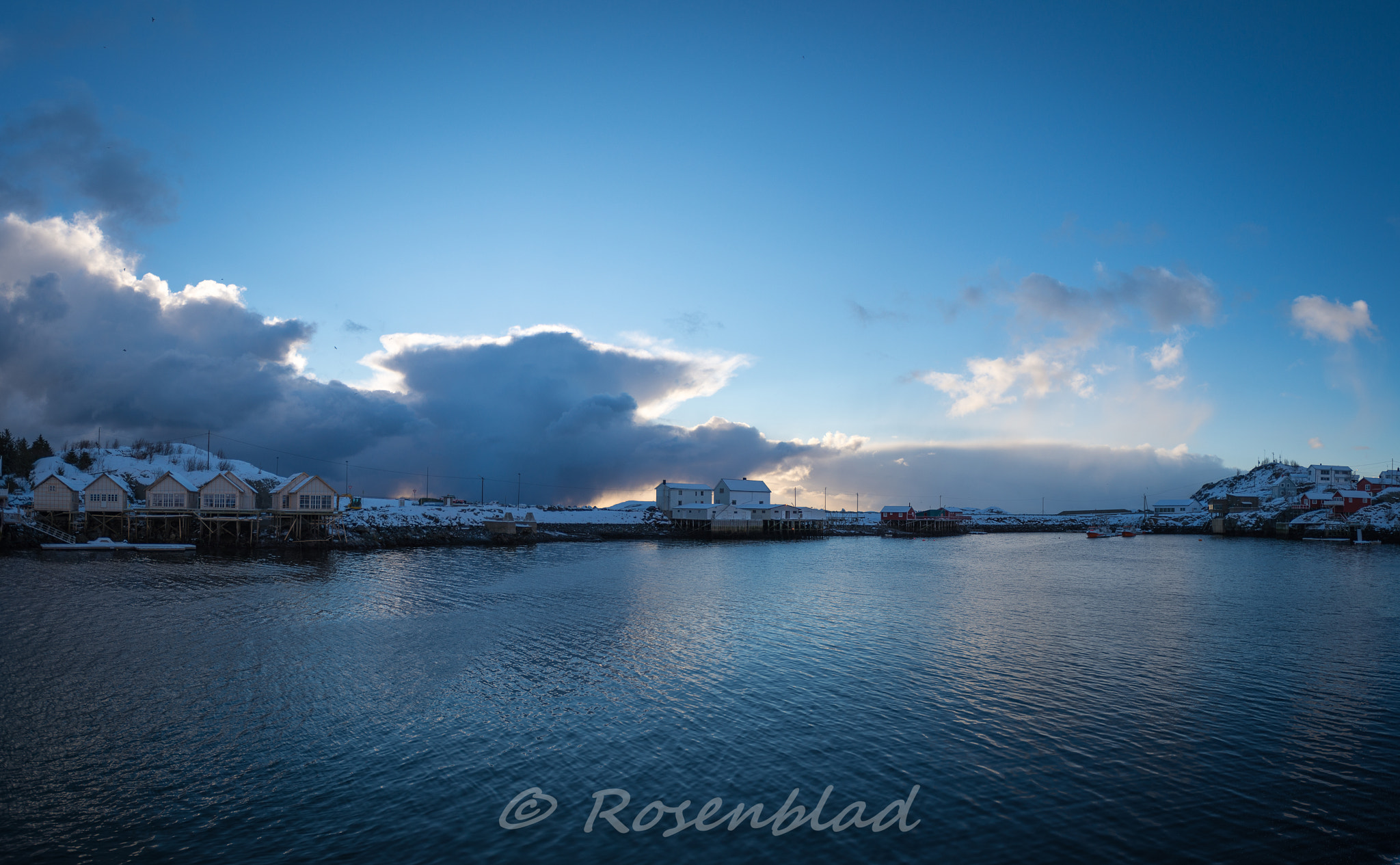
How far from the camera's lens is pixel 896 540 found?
12081cm

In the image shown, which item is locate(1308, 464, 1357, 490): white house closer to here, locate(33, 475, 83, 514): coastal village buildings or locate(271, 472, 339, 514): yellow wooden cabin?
locate(271, 472, 339, 514): yellow wooden cabin

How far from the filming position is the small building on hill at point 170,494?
71.6m

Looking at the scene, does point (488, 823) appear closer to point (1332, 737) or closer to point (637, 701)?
point (637, 701)

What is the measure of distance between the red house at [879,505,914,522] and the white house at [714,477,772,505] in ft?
120

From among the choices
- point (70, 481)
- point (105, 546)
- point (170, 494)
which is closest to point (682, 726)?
point (105, 546)

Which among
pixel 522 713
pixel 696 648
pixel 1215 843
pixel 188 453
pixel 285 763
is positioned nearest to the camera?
pixel 1215 843

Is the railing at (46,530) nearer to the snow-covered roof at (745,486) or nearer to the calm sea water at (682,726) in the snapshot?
the calm sea water at (682,726)

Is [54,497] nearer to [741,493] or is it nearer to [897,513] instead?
[741,493]

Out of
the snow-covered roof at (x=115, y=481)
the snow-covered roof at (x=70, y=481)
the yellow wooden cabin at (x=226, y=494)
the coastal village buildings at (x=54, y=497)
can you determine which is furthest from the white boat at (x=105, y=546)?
the snow-covered roof at (x=70, y=481)

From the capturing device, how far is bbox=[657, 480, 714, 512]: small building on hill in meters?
126

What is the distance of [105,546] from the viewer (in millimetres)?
63406

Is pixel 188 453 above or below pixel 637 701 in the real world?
above

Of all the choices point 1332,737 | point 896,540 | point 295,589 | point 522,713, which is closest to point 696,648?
point 522,713

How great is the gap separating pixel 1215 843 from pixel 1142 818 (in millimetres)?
1166
